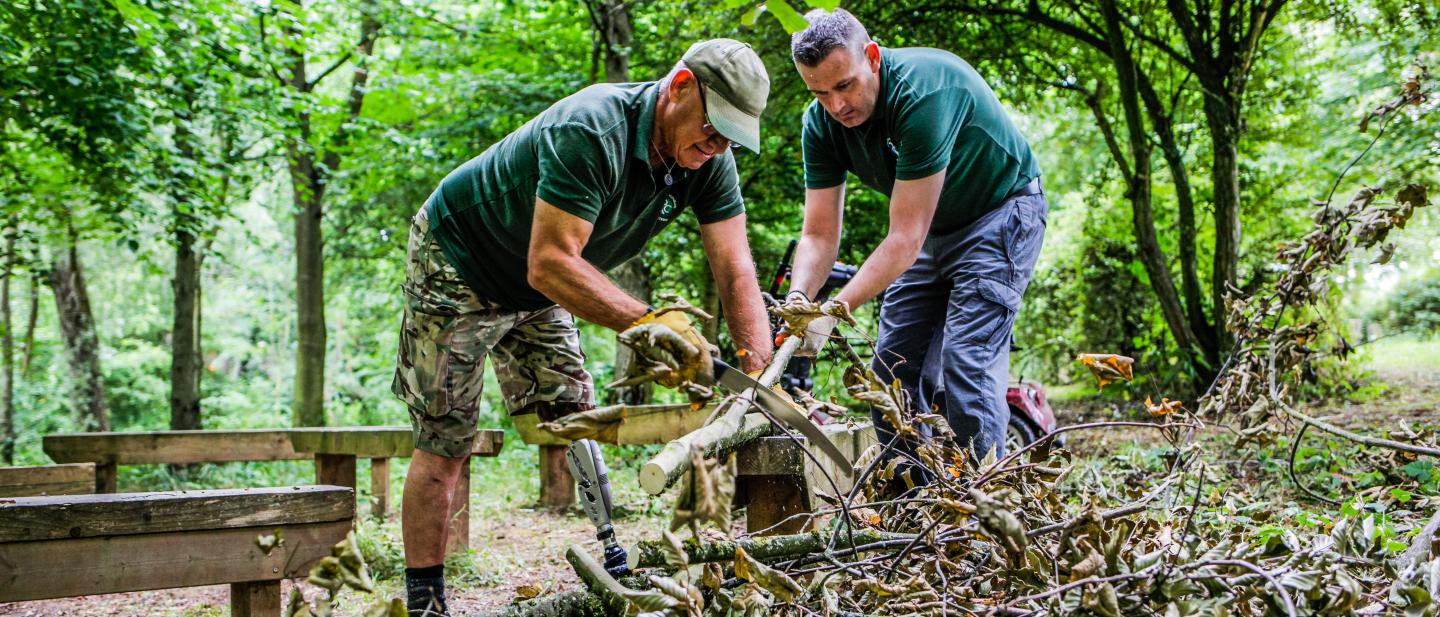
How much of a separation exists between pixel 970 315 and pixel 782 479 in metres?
0.89

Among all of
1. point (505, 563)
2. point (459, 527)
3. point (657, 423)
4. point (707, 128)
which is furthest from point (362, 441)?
point (707, 128)

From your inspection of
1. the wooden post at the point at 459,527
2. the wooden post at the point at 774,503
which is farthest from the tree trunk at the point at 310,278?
the wooden post at the point at 774,503

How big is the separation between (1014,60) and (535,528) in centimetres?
591

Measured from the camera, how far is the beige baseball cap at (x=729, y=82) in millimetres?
2412

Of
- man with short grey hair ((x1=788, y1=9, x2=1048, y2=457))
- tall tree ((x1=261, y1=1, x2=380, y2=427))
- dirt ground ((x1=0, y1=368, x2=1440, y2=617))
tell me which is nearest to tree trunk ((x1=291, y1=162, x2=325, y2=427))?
tall tree ((x1=261, y1=1, x2=380, y2=427))

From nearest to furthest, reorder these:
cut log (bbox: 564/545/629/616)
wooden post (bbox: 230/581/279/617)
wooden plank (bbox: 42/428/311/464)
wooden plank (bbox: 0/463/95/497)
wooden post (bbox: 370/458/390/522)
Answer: cut log (bbox: 564/545/629/616), wooden post (bbox: 230/581/279/617), wooden plank (bbox: 0/463/95/497), wooden plank (bbox: 42/428/311/464), wooden post (bbox: 370/458/390/522)

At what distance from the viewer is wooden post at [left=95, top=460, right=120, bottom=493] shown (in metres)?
4.83

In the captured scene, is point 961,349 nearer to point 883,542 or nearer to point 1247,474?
point 883,542

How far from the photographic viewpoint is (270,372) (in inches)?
865

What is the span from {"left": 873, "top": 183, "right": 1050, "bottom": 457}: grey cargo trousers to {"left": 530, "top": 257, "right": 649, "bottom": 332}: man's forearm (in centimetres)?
107

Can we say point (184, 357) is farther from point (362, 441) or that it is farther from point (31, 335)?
point (362, 441)

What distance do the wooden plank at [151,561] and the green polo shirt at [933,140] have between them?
2035mm

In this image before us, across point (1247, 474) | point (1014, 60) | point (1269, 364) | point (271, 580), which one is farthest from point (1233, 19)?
point (271, 580)

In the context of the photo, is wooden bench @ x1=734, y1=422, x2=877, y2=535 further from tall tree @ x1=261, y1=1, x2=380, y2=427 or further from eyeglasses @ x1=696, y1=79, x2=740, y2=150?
tall tree @ x1=261, y1=1, x2=380, y2=427
